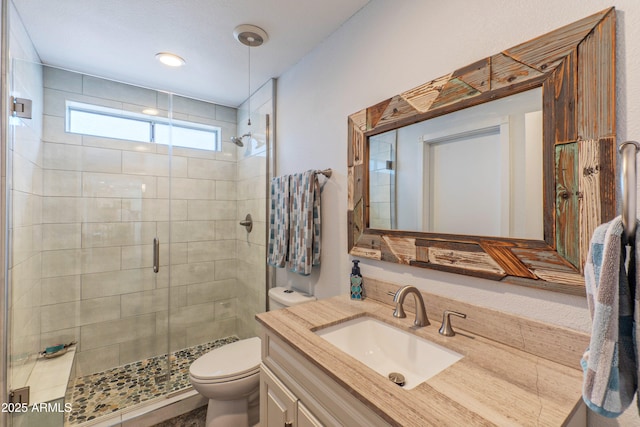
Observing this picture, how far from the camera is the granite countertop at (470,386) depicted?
0.59 meters

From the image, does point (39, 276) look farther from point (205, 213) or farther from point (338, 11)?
point (338, 11)

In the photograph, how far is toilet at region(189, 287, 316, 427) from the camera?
1501mm

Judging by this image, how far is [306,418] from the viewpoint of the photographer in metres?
0.90

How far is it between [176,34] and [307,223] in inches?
54.4

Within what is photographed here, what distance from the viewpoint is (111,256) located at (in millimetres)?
2109

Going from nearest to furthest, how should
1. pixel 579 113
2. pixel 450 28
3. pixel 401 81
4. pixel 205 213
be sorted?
pixel 579 113 → pixel 450 28 → pixel 401 81 → pixel 205 213

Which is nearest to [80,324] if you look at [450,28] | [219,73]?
[219,73]

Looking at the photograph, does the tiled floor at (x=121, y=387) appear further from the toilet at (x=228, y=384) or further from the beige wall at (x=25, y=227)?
the toilet at (x=228, y=384)

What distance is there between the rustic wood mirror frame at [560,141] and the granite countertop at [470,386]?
0.23m

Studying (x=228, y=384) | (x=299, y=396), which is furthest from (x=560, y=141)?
(x=228, y=384)

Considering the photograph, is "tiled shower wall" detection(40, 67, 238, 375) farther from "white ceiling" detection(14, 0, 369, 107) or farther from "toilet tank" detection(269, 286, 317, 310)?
"toilet tank" detection(269, 286, 317, 310)

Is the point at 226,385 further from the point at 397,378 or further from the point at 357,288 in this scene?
the point at 397,378

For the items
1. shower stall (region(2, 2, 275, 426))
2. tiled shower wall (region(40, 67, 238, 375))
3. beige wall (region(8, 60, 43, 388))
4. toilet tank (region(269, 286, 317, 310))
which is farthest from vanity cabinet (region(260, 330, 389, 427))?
tiled shower wall (region(40, 67, 238, 375))

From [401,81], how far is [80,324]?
8.71 ft
